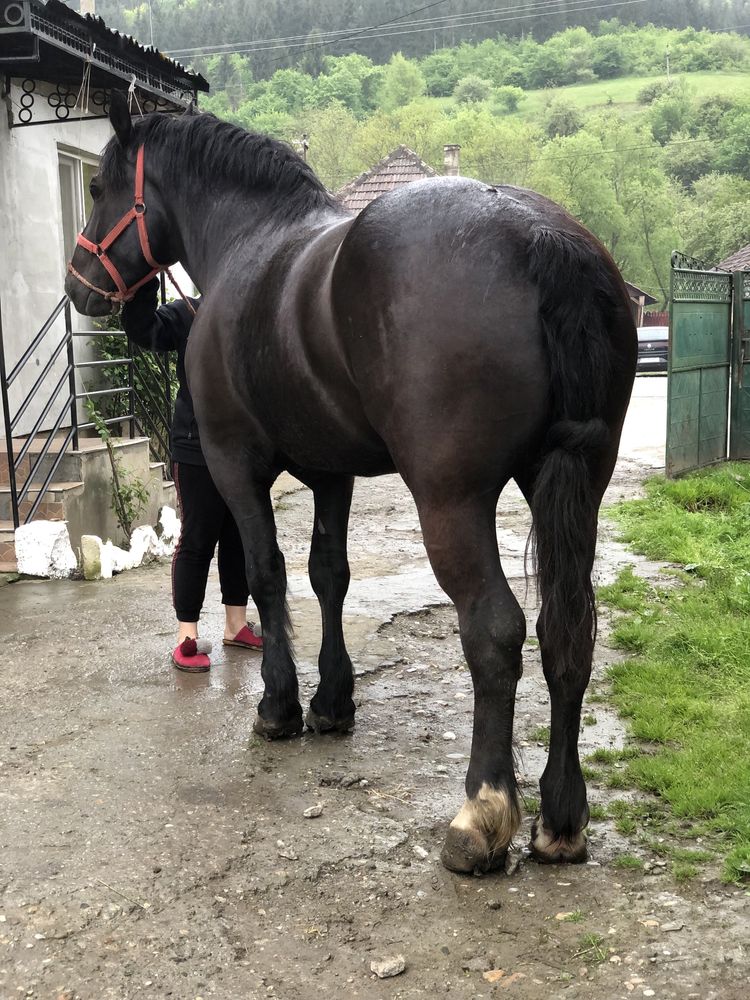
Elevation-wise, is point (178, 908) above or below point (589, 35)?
below

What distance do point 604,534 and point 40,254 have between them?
17.0ft

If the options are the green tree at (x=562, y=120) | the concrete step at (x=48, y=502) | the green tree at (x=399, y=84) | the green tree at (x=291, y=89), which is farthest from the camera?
the green tree at (x=562, y=120)

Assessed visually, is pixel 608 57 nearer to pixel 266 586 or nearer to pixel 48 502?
pixel 48 502

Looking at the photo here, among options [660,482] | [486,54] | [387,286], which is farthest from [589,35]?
[387,286]

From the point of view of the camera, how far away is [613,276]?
274cm

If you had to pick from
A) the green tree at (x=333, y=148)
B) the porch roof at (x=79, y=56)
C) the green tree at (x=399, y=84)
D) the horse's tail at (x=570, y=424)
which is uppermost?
the green tree at (x=399, y=84)

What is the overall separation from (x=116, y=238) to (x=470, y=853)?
2.88 m

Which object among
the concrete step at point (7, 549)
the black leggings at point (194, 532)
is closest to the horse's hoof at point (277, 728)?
the black leggings at point (194, 532)

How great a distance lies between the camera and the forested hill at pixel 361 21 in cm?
8056

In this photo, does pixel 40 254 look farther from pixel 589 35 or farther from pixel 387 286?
pixel 589 35

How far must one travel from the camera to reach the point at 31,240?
8.05m

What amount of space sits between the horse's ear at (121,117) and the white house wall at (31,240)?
3768mm

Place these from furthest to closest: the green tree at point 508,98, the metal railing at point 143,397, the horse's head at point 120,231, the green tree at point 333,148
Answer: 1. the green tree at point 508,98
2. the green tree at point 333,148
3. the metal railing at point 143,397
4. the horse's head at point 120,231

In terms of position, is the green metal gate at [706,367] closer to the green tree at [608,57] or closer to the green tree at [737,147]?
the green tree at [737,147]
